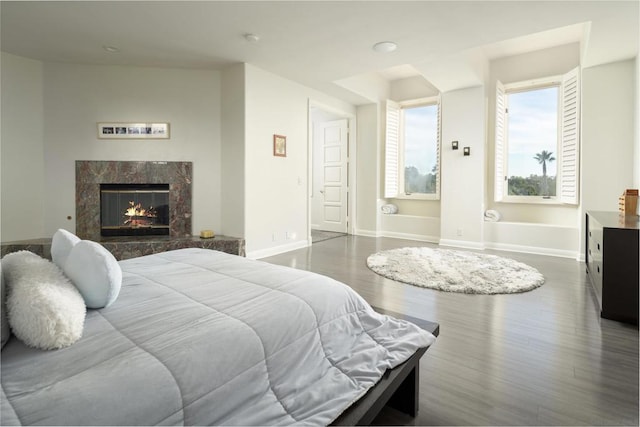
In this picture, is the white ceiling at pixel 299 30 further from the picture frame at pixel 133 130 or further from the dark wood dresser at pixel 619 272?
the dark wood dresser at pixel 619 272

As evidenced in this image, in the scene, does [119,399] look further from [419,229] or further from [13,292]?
[419,229]

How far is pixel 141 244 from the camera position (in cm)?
444

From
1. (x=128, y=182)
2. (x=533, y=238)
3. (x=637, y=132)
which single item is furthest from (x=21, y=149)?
(x=637, y=132)

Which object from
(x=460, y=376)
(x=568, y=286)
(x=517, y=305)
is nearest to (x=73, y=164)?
→ (x=460, y=376)

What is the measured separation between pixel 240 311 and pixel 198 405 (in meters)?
0.37

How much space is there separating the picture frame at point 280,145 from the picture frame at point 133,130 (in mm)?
1506

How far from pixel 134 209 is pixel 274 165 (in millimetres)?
2100

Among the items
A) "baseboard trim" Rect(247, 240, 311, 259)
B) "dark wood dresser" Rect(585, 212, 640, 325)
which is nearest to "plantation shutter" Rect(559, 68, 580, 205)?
"dark wood dresser" Rect(585, 212, 640, 325)

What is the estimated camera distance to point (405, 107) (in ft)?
23.4

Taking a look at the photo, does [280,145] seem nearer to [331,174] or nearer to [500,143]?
[331,174]

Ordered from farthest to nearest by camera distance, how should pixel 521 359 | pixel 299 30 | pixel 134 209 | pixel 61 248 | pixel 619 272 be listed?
pixel 134 209, pixel 299 30, pixel 619 272, pixel 521 359, pixel 61 248

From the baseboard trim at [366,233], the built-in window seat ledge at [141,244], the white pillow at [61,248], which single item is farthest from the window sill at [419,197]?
the white pillow at [61,248]

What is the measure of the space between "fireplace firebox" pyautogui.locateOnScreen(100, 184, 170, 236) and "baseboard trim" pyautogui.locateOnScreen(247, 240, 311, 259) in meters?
1.34

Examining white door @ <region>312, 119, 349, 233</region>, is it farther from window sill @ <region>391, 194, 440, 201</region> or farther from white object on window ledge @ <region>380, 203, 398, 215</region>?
window sill @ <region>391, 194, 440, 201</region>
